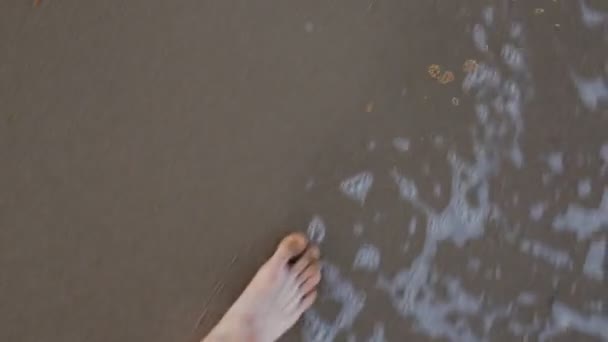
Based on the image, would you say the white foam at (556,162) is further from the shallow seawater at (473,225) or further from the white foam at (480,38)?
the white foam at (480,38)

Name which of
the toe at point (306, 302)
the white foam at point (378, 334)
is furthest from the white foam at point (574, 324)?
the toe at point (306, 302)

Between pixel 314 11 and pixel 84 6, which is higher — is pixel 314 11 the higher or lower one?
the lower one

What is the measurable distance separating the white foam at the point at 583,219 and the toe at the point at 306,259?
35 cm

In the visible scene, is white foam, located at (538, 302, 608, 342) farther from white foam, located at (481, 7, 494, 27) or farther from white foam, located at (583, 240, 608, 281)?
white foam, located at (481, 7, 494, 27)

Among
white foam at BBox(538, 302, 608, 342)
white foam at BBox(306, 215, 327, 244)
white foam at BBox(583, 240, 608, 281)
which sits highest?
white foam at BBox(306, 215, 327, 244)

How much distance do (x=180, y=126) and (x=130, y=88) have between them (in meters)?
0.09

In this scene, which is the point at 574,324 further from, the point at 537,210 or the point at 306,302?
the point at 306,302

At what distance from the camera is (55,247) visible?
883 millimetres

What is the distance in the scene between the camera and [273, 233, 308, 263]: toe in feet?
2.93

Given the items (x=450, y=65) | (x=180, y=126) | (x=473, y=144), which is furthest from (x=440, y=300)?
(x=180, y=126)

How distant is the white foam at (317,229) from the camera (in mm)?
916

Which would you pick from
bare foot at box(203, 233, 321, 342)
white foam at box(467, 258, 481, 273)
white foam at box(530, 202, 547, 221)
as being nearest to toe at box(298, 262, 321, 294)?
bare foot at box(203, 233, 321, 342)

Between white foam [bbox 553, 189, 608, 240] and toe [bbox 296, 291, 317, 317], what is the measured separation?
1.21ft

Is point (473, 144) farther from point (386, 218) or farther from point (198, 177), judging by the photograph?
point (198, 177)
